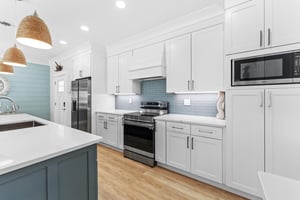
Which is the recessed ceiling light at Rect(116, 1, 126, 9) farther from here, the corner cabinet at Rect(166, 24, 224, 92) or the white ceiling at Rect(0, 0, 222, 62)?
the corner cabinet at Rect(166, 24, 224, 92)

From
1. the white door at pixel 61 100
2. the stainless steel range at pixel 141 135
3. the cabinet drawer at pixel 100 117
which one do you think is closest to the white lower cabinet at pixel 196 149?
the stainless steel range at pixel 141 135

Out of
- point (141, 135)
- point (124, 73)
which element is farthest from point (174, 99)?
point (124, 73)

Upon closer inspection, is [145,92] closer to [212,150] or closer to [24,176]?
[212,150]

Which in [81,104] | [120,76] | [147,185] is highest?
[120,76]

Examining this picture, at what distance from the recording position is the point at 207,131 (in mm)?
2211

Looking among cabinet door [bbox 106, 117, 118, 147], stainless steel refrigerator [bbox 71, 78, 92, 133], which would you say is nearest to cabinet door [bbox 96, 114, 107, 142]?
cabinet door [bbox 106, 117, 118, 147]

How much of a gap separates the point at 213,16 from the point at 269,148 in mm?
2099

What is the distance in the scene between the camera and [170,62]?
297 centimetres

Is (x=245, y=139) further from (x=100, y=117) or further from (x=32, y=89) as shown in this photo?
(x=32, y=89)

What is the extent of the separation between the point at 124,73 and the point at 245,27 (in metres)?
2.74

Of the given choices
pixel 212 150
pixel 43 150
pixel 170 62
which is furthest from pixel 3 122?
pixel 212 150

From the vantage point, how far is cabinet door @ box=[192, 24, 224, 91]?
2373 mm

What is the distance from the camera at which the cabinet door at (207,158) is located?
6.97ft

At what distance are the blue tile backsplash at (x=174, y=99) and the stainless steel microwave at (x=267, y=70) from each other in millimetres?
781
